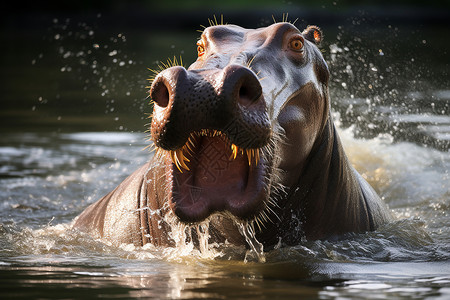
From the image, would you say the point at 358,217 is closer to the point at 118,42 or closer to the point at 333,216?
the point at 333,216

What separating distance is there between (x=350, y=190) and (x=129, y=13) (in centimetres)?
2816

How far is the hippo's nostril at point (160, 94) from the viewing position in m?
3.69

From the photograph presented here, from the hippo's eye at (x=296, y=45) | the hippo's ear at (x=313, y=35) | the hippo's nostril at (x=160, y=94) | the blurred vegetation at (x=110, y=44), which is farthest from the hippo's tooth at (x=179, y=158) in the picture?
the blurred vegetation at (x=110, y=44)

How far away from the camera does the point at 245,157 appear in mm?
3912

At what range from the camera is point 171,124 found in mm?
3615

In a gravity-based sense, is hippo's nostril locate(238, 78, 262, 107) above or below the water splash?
above

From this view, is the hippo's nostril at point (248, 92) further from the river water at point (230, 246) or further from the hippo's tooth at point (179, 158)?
the river water at point (230, 246)

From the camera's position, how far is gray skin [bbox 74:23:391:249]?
11.9 ft

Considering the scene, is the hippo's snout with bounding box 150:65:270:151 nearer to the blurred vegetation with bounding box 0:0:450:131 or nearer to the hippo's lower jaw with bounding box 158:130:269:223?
the hippo's lower jaw with bounding box 158:130:269:223

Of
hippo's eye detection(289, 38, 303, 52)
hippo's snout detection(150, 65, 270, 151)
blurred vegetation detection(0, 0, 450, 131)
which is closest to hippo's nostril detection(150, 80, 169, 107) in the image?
hippo's snout detection(150, 65, 270, 151)

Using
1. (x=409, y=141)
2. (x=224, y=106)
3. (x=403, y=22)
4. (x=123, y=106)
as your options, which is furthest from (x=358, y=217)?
(x=403, y=22)

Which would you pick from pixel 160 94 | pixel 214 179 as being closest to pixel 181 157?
pixel 214 179

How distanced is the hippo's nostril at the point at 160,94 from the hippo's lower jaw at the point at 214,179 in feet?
0.68

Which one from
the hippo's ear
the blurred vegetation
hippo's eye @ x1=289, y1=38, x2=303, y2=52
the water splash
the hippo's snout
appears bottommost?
the water splash
